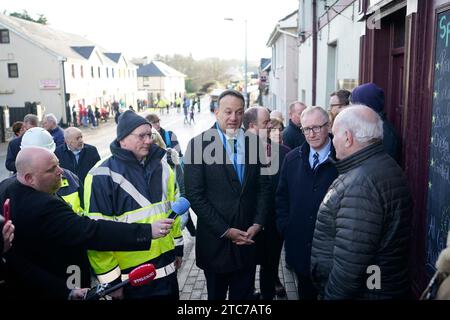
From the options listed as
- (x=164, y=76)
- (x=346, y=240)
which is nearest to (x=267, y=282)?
(x=346, y=240)

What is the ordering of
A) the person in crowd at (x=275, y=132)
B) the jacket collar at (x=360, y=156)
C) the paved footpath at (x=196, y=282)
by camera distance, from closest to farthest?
the jacket collar at (x=360, y=156) → the paved footpath at (x=196, y=282) → the person in crowd at (x=275, y=132)

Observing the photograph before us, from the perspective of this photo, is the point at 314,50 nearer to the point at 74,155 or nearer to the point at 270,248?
the point at 74,155

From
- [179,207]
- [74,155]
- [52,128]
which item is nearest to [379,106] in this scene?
[179,207]

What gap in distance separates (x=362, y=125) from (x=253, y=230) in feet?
4.90

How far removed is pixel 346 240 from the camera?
8.14ft

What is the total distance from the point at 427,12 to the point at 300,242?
2400 mm

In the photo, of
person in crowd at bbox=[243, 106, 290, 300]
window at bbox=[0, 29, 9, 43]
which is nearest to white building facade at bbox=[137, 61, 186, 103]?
window at bbox=[0, 29, 9, 43]

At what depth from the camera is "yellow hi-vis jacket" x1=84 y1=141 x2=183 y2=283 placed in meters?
3.06

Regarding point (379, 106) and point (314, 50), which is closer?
point (379, 106)

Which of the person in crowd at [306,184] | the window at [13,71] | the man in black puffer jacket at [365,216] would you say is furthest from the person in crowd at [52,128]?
the window at [13,71]

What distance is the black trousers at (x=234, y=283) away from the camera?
12.3ft

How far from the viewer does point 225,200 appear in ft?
11.9

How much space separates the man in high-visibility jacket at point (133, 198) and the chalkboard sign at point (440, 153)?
220cm

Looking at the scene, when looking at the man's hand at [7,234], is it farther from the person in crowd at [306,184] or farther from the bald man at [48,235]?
the person in crowd at [306,184]
